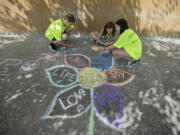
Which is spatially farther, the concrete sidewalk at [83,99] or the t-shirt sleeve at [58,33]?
the t-shirt sleeve at [58,33]

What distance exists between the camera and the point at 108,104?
2.94 metres

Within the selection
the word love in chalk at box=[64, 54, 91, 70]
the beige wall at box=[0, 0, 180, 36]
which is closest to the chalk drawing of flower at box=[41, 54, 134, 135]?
the word love in chalk at box=[64, 54, 91, 70]

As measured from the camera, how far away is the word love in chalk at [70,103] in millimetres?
2732

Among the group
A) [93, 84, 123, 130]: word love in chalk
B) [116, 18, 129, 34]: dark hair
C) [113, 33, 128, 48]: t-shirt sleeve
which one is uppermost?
[116, 18, 129, 34]: dark hair

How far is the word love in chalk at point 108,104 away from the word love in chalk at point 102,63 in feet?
2.58

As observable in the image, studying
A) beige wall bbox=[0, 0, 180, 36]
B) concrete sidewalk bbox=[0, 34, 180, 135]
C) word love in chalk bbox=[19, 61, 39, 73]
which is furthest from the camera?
beige wall bbox=[0, 0, 180, 36]

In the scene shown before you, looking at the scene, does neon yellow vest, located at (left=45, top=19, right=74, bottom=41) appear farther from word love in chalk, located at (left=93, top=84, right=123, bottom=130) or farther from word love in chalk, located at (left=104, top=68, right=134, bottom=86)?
word love in chalk, located at (left=93, top=84, right=123, bottom=130)

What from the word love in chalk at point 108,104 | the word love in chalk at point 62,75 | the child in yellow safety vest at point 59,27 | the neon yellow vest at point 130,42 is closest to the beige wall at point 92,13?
the child in yellow safety vest at point 59,27

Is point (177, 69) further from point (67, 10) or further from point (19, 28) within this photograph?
point (19, 28)

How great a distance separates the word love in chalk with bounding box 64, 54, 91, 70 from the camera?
13.0ft

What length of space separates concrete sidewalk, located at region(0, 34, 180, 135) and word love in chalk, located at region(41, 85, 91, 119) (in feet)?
0.08

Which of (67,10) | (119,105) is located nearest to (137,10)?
(67,10)

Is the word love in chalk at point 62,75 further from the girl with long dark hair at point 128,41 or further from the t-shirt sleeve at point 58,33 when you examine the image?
the girl with long dark hair at point 128,41

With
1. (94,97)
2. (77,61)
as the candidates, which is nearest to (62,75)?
(77,61)
